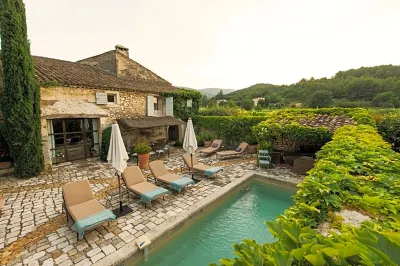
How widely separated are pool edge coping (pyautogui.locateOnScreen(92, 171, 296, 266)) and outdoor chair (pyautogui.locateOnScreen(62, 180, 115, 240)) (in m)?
1.02

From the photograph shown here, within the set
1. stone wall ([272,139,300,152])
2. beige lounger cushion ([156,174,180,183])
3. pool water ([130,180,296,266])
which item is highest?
stone wall ([272,139,300,152])

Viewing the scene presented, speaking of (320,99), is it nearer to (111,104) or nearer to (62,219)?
(111,104)

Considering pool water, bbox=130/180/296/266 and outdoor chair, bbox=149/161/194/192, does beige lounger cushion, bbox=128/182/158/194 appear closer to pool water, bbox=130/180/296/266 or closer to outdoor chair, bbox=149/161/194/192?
outdoor chair, bbox=149/161/194/192

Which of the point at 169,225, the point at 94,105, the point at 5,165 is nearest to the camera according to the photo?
the point at 169,225

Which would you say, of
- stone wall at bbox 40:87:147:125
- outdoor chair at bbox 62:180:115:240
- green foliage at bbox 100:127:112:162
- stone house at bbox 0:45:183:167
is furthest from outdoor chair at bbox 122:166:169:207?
stone wall at bbox 40:87:147:125

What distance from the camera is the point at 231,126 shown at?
15.7 metres

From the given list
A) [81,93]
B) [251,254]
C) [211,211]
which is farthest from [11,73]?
[251,254]

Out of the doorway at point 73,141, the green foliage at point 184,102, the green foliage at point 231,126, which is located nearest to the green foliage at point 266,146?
the green foliage at point 231,126

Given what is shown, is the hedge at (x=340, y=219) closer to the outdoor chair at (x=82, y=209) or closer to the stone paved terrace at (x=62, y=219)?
the stone paved terrace at (x=62, y=219)

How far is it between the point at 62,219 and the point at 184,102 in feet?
46.0

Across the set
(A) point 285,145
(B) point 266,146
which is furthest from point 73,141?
(A) point 285,145

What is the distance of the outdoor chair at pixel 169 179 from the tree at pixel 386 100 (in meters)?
46.6

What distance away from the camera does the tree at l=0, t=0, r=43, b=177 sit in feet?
27.5

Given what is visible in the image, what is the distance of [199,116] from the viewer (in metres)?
18.6
